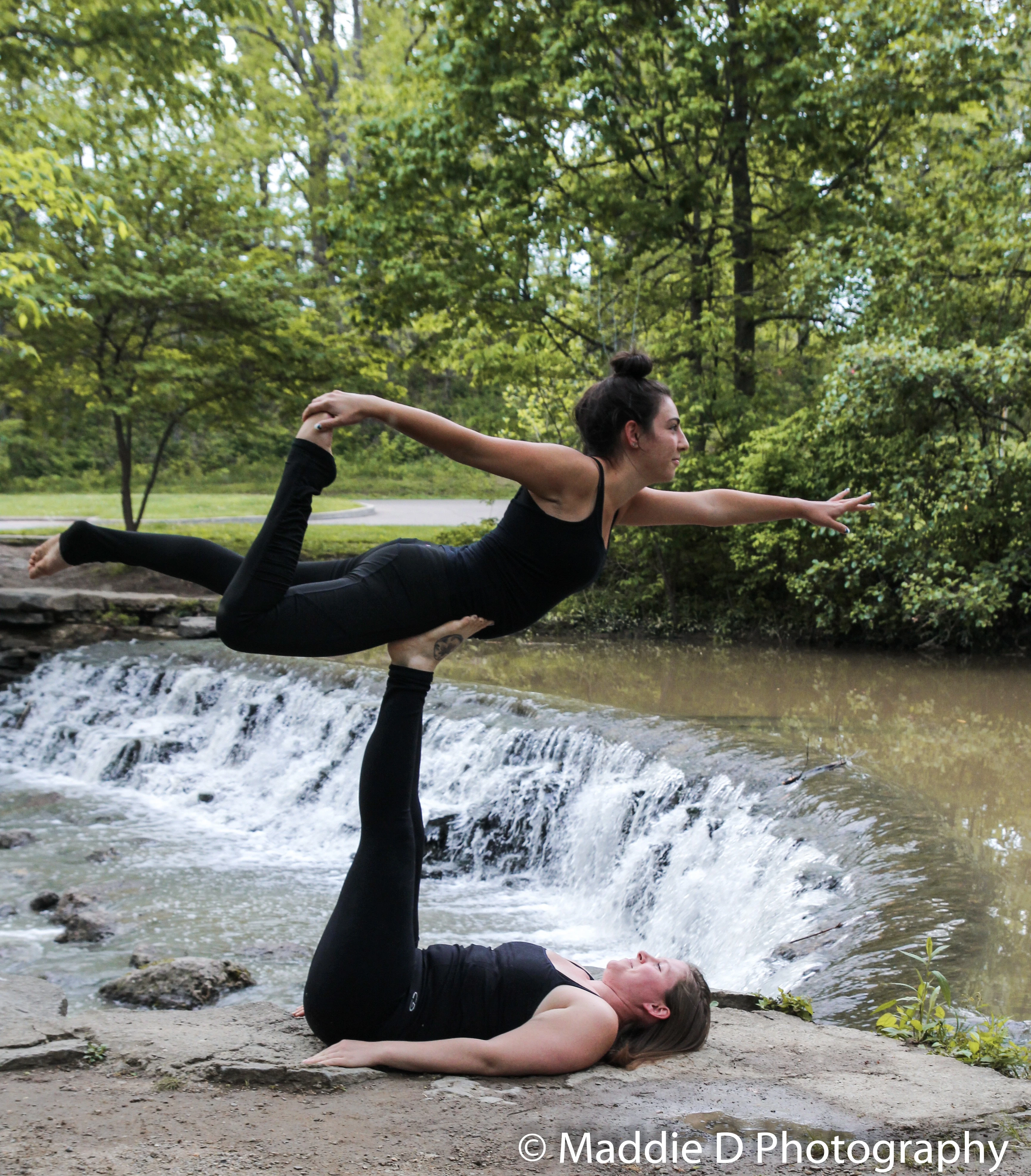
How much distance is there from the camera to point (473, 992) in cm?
341

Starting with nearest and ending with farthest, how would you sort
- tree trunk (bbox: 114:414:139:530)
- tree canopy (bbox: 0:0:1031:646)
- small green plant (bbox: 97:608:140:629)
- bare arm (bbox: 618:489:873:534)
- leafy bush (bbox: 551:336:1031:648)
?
bare arm (bbox: 618:489:873:534) < leafy bush (bbox: 551:336:1031:648) < tree canopy (bbox: 0:0:1031:646) < small green plant (bbox: 97:608:140:629) < tree trunk (bbox: 114:414:139:530)

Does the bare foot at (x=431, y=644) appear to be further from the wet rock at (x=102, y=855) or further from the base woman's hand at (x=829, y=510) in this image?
the wet rock at (x=102, y=855)

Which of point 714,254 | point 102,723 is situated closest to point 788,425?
point 714,254

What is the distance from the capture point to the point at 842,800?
7.07 m

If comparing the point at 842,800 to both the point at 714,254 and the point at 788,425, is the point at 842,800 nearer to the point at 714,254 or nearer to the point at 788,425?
the point at 788,425

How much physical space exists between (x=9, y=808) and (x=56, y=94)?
11091 mm

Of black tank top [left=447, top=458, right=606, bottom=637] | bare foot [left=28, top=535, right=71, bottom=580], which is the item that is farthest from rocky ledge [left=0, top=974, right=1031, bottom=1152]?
bare foot [left=28, top=535, right=71, bottom=580]

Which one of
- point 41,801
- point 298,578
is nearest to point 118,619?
point 41,801

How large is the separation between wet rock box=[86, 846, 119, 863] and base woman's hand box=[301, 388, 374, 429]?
6.57m

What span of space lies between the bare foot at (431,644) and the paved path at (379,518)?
54.3 feet

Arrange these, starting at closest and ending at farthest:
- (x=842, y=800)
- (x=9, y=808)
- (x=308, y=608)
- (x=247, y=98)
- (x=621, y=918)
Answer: (x=308, y=608)
(x=842, y=800)
(x=621, y=918)
(x=9, y=808)
(x=247, y=98)

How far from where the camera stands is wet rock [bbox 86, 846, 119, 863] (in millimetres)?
8695

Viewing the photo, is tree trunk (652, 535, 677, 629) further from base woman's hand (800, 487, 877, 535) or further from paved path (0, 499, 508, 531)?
base woman's hand (800, 487, 877, 535)

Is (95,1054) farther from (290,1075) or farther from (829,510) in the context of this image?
(829,510)
